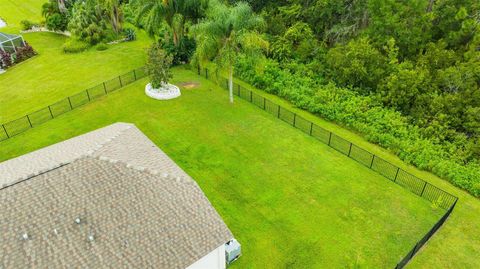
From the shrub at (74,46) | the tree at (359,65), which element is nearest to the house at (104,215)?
the tree at (359,65)

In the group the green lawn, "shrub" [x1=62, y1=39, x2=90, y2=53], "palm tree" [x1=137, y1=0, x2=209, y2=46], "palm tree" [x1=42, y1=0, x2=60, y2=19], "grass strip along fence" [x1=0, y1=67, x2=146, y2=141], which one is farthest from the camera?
the green lawn

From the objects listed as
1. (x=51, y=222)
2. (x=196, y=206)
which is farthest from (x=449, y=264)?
(x=51, y=222)

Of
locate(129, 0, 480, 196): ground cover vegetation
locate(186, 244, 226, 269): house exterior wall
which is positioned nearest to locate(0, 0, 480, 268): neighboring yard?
locate(186, 244, 226, 269): house exterior wall

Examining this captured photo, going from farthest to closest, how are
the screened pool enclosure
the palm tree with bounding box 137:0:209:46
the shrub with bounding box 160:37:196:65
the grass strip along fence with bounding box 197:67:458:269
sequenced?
the screened pool enclosure
the shrub with bounding box 160:37:196:65
the palm tree with bounding box 137:0:209:46
the grass strip along fence with bounding box 197:67:458:269

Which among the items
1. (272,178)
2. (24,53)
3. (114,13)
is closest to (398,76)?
(272,178)

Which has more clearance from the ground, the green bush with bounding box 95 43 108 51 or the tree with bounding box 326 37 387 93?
the tree with bounding box 326 37 387 93

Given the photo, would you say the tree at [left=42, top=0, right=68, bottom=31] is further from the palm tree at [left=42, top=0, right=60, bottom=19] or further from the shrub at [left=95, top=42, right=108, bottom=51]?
the shrub at [left=95, top=42, right=108, bottom=51]
